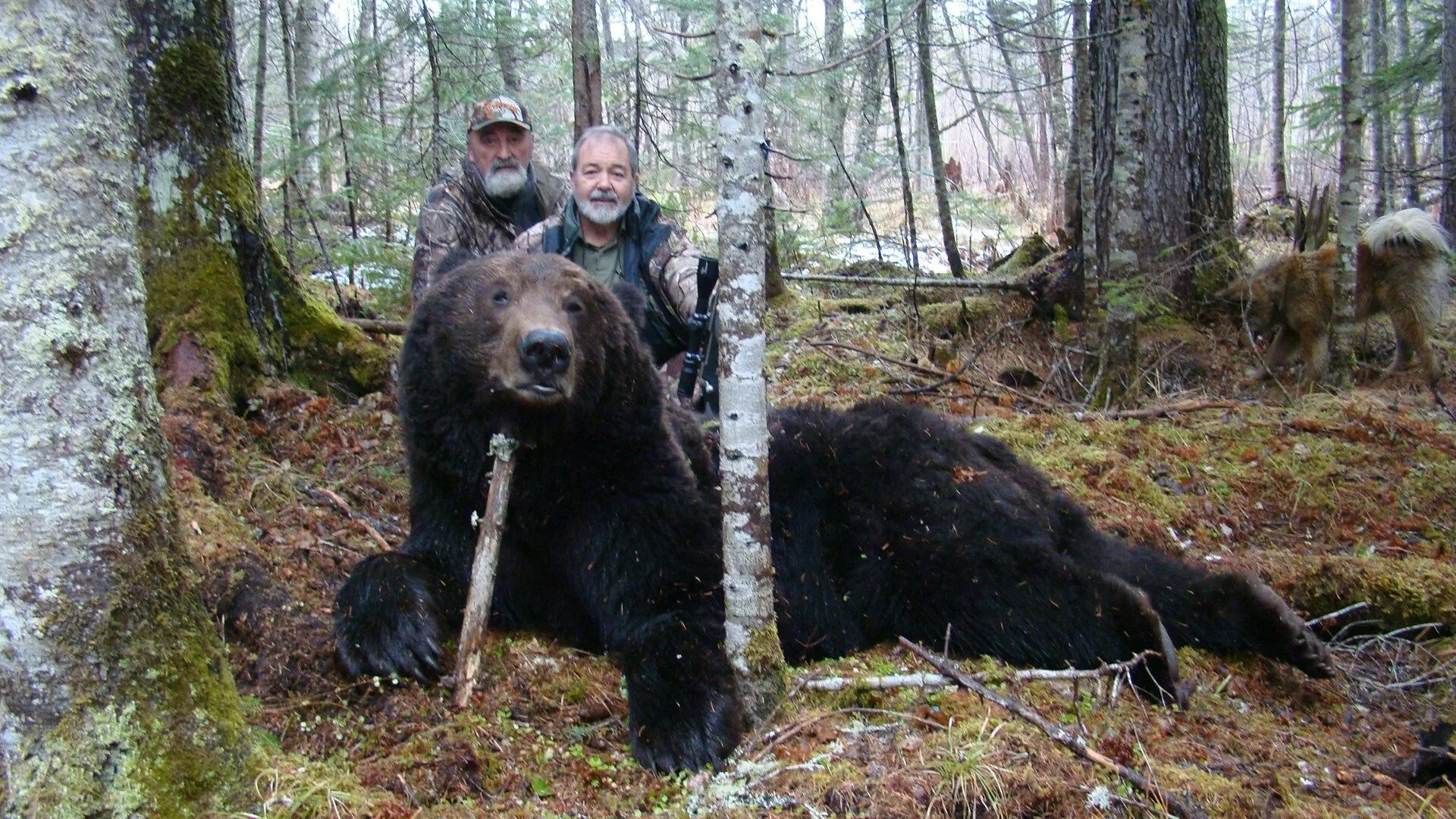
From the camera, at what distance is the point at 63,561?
232 centimetres

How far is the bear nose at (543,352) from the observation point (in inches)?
143

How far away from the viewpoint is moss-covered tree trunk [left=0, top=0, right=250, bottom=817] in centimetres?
224

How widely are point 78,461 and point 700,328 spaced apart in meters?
2.96

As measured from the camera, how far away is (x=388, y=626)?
12.0 ft

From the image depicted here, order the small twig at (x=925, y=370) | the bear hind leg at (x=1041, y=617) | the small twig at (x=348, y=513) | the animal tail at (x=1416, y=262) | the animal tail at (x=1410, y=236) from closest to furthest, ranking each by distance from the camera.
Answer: the bear hind leg at (x=1041, y=617)
the small twig at (x=348, y=513)
the small twig at (x=925, y=370)
the animal tail at (x=1416, y=262)
the animal tail at (x=1410, y=236)

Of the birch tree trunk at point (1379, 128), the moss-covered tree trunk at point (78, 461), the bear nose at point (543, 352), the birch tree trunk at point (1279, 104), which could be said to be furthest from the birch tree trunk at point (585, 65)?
the birch tree trunk at point (1379, 128)

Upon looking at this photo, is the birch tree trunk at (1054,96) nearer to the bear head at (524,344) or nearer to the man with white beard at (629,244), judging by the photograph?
the man with white beard at (629,244)

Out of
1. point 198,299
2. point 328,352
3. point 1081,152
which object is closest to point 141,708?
point 198,299

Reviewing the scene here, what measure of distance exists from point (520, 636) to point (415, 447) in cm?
84

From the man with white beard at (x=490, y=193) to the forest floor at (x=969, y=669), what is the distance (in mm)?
1197

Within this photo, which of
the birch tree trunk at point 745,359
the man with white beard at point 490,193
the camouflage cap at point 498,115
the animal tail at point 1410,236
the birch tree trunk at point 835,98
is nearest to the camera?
the birch tree trunk at point 745,359

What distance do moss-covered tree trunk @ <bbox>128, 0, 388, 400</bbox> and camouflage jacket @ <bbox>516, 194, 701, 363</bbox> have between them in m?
1.61

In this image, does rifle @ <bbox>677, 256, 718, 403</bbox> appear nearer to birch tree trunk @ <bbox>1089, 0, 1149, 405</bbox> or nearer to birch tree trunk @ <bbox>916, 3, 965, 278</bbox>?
birch tree trunk @ <bbox>1089, 0, 1149, 405</bbox>

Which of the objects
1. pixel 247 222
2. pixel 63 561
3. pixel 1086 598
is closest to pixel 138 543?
pixel 63 561
